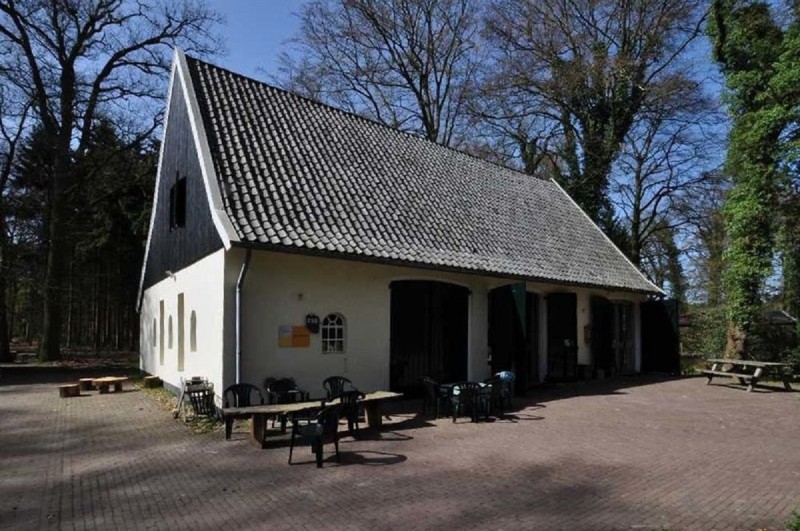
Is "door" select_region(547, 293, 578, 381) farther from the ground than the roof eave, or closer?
closer

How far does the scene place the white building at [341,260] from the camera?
441 inches

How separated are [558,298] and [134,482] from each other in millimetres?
13109

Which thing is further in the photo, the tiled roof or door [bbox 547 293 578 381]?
door [bbox 547 293 578 381]

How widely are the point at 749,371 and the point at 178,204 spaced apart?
17893mm

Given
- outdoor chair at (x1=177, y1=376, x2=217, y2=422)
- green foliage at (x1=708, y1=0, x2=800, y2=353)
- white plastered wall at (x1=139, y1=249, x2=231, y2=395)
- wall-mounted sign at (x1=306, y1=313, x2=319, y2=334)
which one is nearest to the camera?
white plastered wall at (x1=139, y1=249, x2=231, y2=395)

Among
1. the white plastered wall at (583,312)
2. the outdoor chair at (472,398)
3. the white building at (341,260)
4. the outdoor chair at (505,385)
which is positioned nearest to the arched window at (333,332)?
the white building at (341,260)

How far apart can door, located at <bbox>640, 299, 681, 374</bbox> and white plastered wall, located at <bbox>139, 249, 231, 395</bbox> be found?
51.2 ft

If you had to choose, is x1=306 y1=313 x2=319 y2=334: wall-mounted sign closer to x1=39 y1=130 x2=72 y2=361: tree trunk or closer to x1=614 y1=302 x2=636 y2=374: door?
x1=614 y1=302 x2=636 y2=374: door

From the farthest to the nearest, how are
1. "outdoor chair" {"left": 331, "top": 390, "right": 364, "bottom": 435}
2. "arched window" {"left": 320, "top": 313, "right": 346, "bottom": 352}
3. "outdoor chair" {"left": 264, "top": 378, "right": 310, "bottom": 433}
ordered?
"arched window" {"left": 320, "top": 313, "right": 346, "bottom": 352} < "outdoor chair" {"left": 264, "top": 378, "right": 310, "bottom": 433} < "outdoor chair" {"left": 331, "top": 390, "right": 364, "bottom": 435}

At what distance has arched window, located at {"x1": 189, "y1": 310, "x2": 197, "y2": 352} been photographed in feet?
44.0

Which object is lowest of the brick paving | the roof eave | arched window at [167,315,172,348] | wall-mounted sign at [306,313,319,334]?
the brick paving

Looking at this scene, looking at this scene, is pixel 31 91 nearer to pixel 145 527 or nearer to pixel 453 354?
pixel 453 354

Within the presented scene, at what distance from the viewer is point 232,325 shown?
10789 mm

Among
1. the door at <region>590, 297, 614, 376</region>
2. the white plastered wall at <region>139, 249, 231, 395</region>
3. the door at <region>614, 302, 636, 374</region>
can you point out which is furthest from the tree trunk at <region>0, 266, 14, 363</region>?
the door at <region>614, 302, 636, 374</region>
